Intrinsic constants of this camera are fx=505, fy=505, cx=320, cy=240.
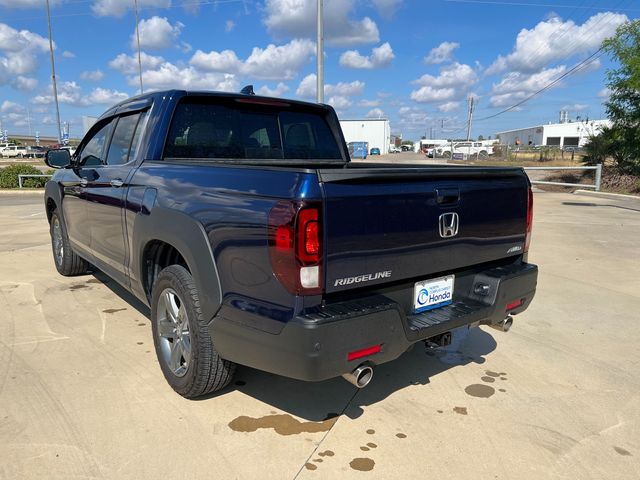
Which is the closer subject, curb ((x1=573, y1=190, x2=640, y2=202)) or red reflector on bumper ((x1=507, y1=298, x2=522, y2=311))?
red reflector on bumper ((x1=507, y1=298, x2=522, y2=311))

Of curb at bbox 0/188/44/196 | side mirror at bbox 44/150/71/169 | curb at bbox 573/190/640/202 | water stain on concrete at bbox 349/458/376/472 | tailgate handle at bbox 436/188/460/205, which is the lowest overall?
water stain on concrete at bbox 349/458/376/472

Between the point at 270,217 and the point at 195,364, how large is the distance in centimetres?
112

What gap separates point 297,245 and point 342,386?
151 cm

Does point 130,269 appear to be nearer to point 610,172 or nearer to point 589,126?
point 610,172

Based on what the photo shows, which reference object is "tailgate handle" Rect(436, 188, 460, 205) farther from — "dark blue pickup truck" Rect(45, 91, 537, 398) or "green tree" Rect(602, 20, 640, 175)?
"green tree" Rect(602, 20, 640, 175)

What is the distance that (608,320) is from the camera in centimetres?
475

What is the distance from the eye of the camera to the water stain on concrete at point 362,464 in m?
2.50

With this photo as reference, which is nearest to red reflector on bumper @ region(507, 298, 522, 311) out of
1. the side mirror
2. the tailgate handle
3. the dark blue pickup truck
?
the dark blue pickup truck

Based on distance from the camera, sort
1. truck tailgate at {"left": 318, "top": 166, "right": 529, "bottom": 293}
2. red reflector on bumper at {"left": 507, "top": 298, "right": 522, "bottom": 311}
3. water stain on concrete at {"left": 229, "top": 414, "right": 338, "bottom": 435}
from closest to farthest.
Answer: truck tailgate at {"left": 318, "top": 166, "right": 529, "bottom": 293}
water stain on concrete at {"left": 229, "top": 414, "right": 338, "bottom": 435}
red reflector on bumper at {"left": 507, "top": 298, "right": 522, "bottom": 311}

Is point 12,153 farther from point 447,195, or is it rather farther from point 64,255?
point 447,195

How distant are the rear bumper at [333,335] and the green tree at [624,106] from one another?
19967 millimetres

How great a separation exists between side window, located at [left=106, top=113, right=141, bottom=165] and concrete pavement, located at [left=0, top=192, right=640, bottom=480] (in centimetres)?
146

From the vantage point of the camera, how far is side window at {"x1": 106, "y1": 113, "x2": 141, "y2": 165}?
3.93 metres

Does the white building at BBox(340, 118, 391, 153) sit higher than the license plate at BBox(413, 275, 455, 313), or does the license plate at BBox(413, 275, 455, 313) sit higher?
the white building at BBox(340, 118, 391, 153)
